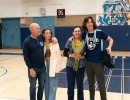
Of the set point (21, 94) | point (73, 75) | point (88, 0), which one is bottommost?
point (21, 94)

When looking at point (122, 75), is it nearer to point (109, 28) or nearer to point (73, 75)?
point (73, 75)

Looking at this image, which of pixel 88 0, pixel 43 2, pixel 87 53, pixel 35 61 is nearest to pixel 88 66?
pixel 87 53

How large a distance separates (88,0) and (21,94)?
11.3m

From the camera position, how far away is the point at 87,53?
390 cm

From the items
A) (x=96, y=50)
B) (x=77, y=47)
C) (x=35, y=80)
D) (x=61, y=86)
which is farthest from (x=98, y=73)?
(x=61, y=86)

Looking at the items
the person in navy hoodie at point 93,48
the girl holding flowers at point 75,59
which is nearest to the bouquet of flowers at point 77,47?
the girl holding flowers at point 75,59

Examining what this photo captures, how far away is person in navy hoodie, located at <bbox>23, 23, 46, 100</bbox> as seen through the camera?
3.79 m

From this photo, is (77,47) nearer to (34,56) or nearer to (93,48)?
(93,48)

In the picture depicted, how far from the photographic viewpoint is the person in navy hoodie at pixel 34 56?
12.4ft

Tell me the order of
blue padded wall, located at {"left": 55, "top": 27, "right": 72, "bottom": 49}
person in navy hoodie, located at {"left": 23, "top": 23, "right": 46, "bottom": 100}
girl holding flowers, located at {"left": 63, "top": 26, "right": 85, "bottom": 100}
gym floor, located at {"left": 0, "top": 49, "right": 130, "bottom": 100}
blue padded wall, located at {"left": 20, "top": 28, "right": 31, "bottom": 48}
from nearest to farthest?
1. person in navy hoodie, located at {"left": 23, "top": 23, "right": 46, "bottom": 100}
2. girl holding flowers, located at {"left": 63, "top": 26, "right": 85, "bottom": 100}
3. gym floor, located at {"left": 0, "top": 49, "right": 130, "bottom": 100}
4. blue padded wall, located at {"left": 55, "top": 27, "right": 72, "bottom": 49}
5. blue padded wall, located at {"left": 20, "top": 28, "right": 31, "bottom": 48}

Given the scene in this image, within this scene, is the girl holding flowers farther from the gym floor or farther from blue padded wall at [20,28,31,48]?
blue padded wall at [20,28,31,48]

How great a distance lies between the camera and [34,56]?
3883 millimetres

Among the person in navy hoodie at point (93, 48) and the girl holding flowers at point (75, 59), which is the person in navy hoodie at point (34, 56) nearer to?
the girl holding flowers at point (75, 59)

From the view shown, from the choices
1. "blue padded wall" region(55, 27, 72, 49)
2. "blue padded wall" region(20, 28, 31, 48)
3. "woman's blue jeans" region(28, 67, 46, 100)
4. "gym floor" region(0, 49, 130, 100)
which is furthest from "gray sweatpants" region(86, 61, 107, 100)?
"blue padded wall" region(20, 28, 31, 48)
